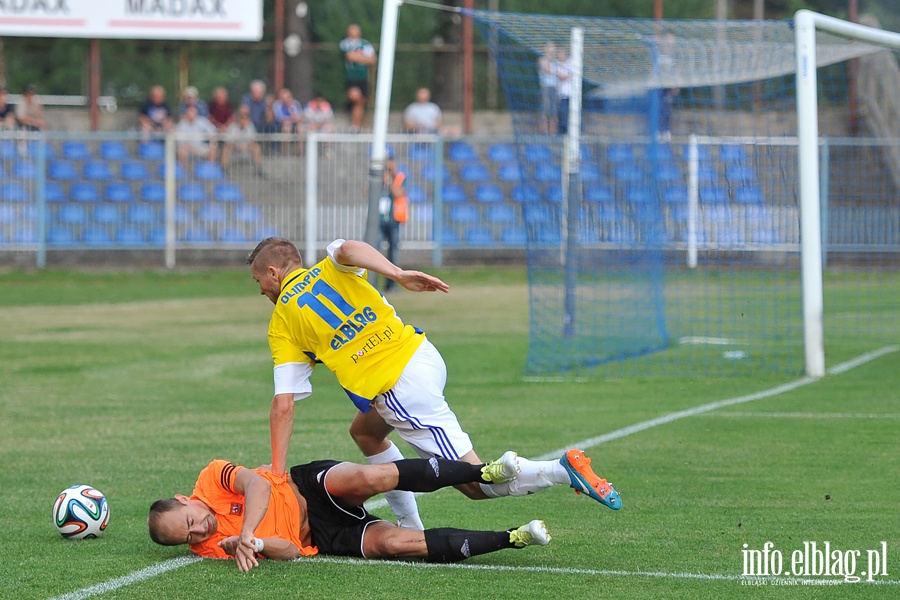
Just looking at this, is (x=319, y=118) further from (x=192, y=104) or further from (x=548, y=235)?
(x=548, y=235)

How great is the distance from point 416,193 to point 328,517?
20.3 m

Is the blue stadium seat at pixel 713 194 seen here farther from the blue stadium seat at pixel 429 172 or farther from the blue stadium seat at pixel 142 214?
the blue stadium seat at pixel 142 214

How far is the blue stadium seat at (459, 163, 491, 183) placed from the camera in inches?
1064

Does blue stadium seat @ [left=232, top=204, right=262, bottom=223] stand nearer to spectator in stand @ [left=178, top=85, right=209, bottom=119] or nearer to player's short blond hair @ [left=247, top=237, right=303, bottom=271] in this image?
spectator in stand @ [left=178, top=85, right=209, bottom=119]

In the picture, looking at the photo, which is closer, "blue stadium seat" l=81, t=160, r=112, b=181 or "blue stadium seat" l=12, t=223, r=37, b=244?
"blue stadium seat" l=12, t=223, r=37, b=244

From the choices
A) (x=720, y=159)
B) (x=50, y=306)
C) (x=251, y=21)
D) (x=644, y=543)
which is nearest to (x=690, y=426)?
(x=644, y=543)

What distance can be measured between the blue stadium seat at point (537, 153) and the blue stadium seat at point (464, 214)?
10670 mm

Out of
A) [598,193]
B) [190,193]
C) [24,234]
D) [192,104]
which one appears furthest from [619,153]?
[24,234]

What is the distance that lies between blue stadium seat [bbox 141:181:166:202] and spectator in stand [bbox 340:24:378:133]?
4.53 m

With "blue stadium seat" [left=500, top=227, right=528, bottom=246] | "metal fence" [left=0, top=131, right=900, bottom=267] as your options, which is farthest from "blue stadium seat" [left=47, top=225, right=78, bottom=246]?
"blue stadium seat" [left=500, top=227, right=528, bottom=246]

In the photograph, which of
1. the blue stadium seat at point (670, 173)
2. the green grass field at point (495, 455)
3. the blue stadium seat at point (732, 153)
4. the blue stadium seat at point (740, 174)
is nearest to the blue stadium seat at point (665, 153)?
the blue stadium seat at point (670, 173)

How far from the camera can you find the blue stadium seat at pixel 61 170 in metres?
25.5

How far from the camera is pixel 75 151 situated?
2595 cm

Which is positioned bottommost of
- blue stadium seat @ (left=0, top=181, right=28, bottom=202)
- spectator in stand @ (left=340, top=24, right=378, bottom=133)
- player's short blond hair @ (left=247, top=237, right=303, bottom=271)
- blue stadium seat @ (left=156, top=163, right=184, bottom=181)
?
player's short blond hair @ (left=247, top=237, right=303, bottom=271)
